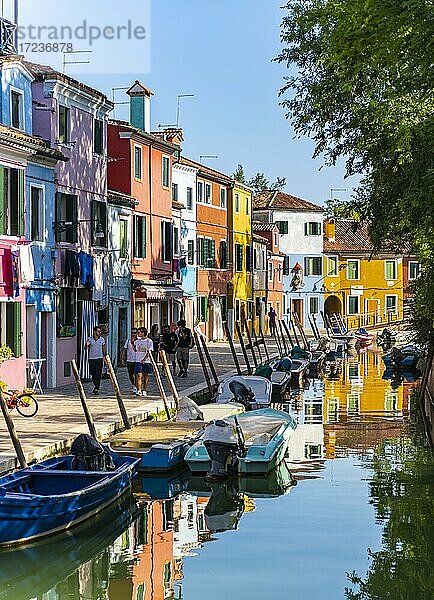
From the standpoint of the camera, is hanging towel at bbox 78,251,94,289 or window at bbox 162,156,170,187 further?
window at bbox 162,156,170,187

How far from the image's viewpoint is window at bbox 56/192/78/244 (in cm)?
3141

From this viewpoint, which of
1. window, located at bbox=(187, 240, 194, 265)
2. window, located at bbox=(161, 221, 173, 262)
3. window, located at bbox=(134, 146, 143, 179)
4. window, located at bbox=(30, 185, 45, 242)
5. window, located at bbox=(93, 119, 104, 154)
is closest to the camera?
window, located at bbox=(30, 185, 45, 242)

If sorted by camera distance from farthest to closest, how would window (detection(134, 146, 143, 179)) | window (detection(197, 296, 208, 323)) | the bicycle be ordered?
window (detection(197, 296, 208, 323))
window (detection(134, 146, 143, 179))
the bicycle

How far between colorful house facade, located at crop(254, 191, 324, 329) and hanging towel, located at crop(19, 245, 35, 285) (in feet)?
190

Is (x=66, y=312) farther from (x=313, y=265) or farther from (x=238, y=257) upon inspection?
(x=313, y=265)

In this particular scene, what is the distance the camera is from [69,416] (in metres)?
23.8

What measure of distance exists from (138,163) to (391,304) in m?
51.8

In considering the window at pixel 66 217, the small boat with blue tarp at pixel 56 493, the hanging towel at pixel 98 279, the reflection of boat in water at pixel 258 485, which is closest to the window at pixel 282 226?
the hanging towel at pixel 98 279

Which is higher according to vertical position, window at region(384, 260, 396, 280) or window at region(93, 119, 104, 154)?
window at region(93, 119, 104, 154)

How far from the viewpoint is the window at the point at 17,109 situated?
28.6 metres

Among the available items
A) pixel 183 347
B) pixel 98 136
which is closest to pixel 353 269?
pixel 183 347

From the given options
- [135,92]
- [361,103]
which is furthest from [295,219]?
[361,103]

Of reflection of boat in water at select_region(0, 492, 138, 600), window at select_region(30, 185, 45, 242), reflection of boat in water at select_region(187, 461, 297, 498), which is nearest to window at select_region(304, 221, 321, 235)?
window at select_region(30, 185, 45, 242)

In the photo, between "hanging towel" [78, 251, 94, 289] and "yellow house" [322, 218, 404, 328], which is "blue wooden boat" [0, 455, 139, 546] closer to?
"hanging towel" [78, 251, 94, 289]
